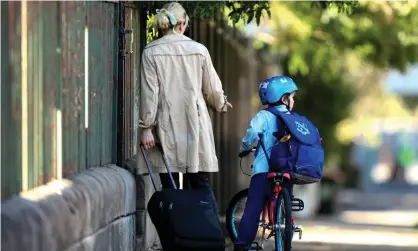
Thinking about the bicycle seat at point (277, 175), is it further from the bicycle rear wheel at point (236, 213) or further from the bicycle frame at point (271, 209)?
the bicycle rear wheel at point (236, 213)

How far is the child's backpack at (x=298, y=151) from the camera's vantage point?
7.46 metres

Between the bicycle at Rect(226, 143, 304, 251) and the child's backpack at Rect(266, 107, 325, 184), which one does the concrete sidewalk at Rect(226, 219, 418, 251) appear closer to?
the bicycle at Rect(226, 143, 304, 251)

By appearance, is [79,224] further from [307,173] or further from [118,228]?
[307,173]

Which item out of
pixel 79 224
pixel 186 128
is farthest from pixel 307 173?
pixel 79 224

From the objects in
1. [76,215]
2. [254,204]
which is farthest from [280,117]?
[76,215]

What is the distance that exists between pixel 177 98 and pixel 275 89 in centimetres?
74

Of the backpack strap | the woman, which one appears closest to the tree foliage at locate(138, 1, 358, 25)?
the woman

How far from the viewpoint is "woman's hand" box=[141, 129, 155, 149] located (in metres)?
A: 7.68

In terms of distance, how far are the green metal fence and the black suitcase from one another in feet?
1.97

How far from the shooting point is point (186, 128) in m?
7.82

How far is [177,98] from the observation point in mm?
7820

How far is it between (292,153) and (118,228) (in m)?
1.36

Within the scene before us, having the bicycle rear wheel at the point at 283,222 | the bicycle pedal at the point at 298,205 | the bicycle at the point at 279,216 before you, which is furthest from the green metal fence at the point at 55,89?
the bicycle pedal at the point at 298,205

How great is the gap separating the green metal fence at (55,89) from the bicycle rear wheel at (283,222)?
135 cm
